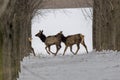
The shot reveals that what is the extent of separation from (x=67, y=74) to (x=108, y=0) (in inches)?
373

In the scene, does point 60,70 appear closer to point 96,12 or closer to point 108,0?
point 108,0

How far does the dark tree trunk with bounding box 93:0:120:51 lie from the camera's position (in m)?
25.6

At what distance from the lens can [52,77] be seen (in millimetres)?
16141

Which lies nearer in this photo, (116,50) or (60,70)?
(60,70)

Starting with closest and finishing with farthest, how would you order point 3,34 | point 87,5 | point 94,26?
point 3,34 → point 94,26 → point 87,5

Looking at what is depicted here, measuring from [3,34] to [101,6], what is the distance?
18453mm

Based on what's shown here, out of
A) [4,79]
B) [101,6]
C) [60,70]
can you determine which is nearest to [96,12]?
[101,6]

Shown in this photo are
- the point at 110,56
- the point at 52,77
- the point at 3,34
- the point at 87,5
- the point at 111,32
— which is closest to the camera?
the point at 3,34

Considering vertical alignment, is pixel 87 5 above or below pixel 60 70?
above

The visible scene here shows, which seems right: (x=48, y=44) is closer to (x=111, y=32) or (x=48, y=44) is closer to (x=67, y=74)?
(x=111, y=32)

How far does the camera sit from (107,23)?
2669 cm

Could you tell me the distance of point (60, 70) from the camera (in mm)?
18688

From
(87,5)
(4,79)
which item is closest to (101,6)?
(87,5)

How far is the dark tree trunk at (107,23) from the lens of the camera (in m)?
25.6
